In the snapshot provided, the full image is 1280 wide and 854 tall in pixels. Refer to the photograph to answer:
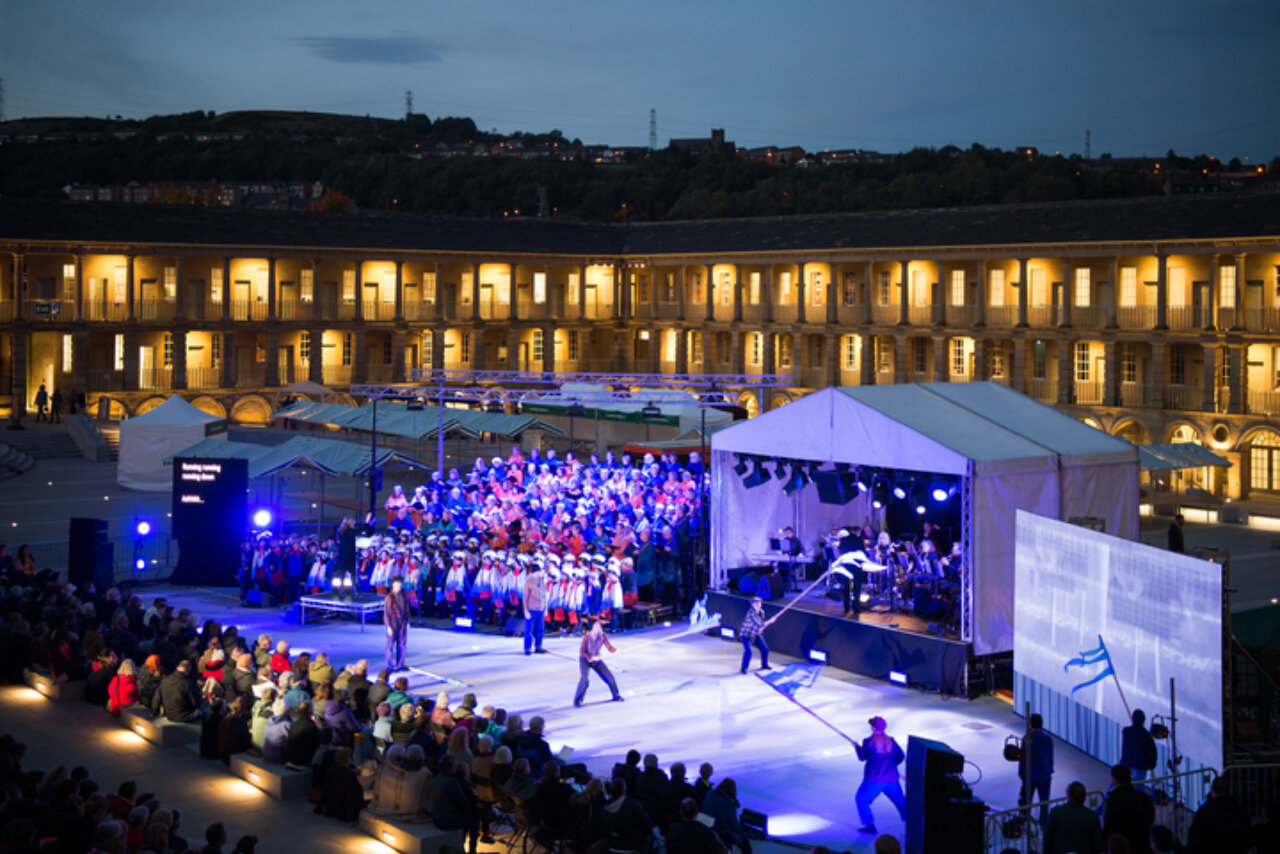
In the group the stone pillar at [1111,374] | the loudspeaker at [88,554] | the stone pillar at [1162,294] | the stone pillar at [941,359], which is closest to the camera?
the loudspeaker at [88,554]

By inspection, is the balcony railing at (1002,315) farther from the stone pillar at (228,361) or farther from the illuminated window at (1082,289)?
the stone pillar at (228,361)

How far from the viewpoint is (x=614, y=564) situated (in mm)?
20719

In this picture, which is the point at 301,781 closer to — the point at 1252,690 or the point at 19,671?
the point at 19,671

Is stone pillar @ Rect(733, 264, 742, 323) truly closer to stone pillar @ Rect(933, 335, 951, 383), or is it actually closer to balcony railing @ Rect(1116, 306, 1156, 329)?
stone pillar @ Rect(933, 335, 951, 383)

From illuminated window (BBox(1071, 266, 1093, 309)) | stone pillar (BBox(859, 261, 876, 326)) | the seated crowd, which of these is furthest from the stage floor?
stone pillar (BBox(859, 261, 876, 326))

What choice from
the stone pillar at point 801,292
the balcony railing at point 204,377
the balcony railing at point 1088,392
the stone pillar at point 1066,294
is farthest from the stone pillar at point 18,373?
the balcony railing at point 1088,392

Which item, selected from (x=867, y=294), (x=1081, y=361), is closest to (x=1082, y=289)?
(x=1081, y=361)

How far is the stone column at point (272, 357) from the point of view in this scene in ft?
171

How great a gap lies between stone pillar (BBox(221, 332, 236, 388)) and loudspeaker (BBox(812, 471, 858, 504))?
35267 millimetres

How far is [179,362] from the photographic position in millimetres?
49844

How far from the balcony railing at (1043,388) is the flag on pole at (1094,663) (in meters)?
32.6

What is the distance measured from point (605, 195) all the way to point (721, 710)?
83.5 metres

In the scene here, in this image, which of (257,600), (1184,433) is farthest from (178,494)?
(1184,433)

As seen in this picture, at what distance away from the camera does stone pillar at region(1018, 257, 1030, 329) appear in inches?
1822
